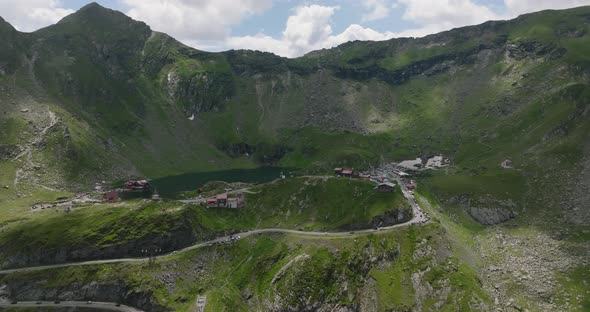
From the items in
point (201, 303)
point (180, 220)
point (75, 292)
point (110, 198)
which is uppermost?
point (110, 198)

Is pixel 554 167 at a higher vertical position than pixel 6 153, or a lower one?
lower

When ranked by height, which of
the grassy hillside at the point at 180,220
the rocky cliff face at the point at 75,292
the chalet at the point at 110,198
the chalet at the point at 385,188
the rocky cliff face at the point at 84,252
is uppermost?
the chalet at the point at 385,188

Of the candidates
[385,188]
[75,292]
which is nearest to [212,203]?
[75,292]

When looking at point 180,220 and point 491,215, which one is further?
point 491,215

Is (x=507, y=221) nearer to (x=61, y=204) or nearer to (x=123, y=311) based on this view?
(x=123, y=311)

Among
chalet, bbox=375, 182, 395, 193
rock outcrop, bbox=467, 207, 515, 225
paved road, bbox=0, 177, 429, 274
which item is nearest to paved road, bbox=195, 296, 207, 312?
paved road, bbox=0, 177, 429, 274

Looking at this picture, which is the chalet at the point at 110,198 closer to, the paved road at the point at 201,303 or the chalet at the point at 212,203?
the chalet at the point at 212,203

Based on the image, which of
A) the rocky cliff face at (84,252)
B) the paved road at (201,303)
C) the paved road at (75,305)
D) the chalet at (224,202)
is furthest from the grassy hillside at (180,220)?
the paved road at (201,303)

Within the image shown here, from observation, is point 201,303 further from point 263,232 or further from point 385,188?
point 385,188

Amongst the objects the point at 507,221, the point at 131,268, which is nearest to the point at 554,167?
the point at 507,221

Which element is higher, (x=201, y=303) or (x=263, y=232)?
(x=263, y=232)

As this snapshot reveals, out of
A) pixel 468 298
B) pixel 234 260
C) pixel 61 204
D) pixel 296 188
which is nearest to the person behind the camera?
pixel 468 298
